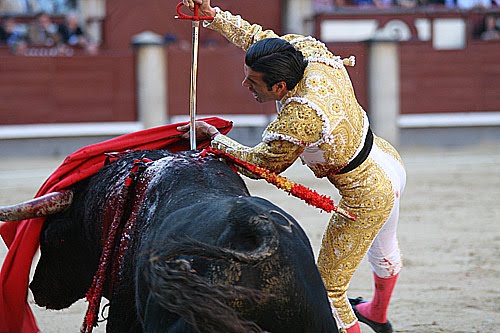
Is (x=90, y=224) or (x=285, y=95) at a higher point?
(x=285, y=95)

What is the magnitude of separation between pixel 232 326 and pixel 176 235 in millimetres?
257

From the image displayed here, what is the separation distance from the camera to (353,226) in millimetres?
2328

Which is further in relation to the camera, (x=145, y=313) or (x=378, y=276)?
(x=378, y=276)

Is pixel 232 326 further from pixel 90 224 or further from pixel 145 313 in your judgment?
pixel 90 224

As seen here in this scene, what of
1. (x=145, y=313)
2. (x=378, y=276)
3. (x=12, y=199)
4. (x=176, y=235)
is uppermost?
(x=176, y=235)

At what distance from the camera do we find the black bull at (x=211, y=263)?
1.54 m

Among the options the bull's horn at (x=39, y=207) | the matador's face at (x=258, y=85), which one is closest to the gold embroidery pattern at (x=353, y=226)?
the matador's face at (x=258, y=85)

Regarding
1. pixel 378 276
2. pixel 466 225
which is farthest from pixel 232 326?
pixel 466 225

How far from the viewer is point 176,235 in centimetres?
170

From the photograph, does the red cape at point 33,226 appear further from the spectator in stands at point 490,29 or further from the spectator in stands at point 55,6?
the spectator in stands at point 55,6

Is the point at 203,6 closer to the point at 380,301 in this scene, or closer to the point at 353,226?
the point at 353,226

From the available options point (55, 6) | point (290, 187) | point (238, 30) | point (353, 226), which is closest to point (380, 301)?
point (353, 226)

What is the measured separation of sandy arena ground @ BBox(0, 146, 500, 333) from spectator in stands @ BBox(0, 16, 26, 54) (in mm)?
1657

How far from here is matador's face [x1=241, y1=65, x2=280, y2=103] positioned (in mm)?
2111
